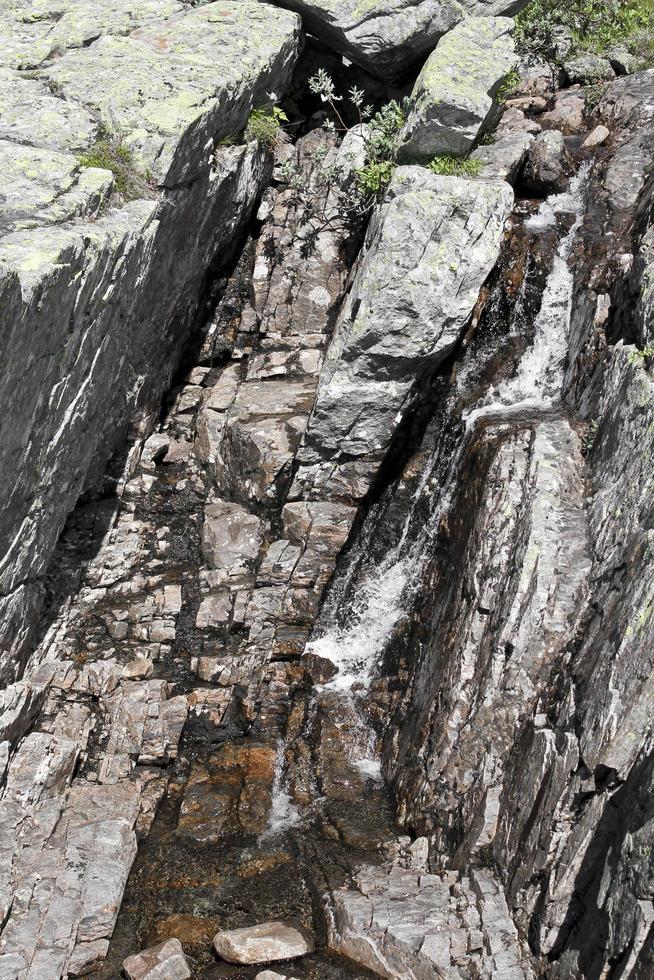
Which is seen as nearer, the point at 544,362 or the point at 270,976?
the point at 270,976

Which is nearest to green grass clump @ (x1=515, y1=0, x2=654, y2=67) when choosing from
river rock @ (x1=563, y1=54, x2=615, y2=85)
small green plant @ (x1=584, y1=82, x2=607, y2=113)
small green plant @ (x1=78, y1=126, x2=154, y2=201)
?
river rock @ (x1=563, y1=54, x2=615, y2=85)

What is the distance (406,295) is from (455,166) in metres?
3.89

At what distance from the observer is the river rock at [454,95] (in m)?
16.7

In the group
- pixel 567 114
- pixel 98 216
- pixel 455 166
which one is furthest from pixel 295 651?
pixel 567 114

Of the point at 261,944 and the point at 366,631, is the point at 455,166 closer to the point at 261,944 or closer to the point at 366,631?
the point at 366,631

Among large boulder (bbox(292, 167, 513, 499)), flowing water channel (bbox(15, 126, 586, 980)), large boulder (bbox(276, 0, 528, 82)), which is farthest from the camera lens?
large boulder (bbox(276, 0, 528, 82))

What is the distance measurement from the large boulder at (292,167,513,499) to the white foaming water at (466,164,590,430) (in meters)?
1.58

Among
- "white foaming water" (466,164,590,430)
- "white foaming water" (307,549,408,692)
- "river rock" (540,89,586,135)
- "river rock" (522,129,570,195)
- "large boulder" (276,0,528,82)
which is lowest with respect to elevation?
"white foaming water" (307,549,408,692)

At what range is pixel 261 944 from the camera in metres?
11.2

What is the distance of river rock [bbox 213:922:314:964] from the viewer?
36.3ft

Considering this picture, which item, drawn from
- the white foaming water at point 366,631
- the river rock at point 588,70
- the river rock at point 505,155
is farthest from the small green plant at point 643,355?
the river rock at point 588,70

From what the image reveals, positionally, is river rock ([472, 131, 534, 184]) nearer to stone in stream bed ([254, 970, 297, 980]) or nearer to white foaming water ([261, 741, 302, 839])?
white foaming water ([261, 741, 302, 839])

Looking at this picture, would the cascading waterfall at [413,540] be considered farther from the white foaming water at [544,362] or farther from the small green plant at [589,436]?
the small green plant at [589,436]

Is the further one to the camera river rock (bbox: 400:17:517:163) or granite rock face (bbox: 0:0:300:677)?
river rock (bbox: 400:17:517:163)
